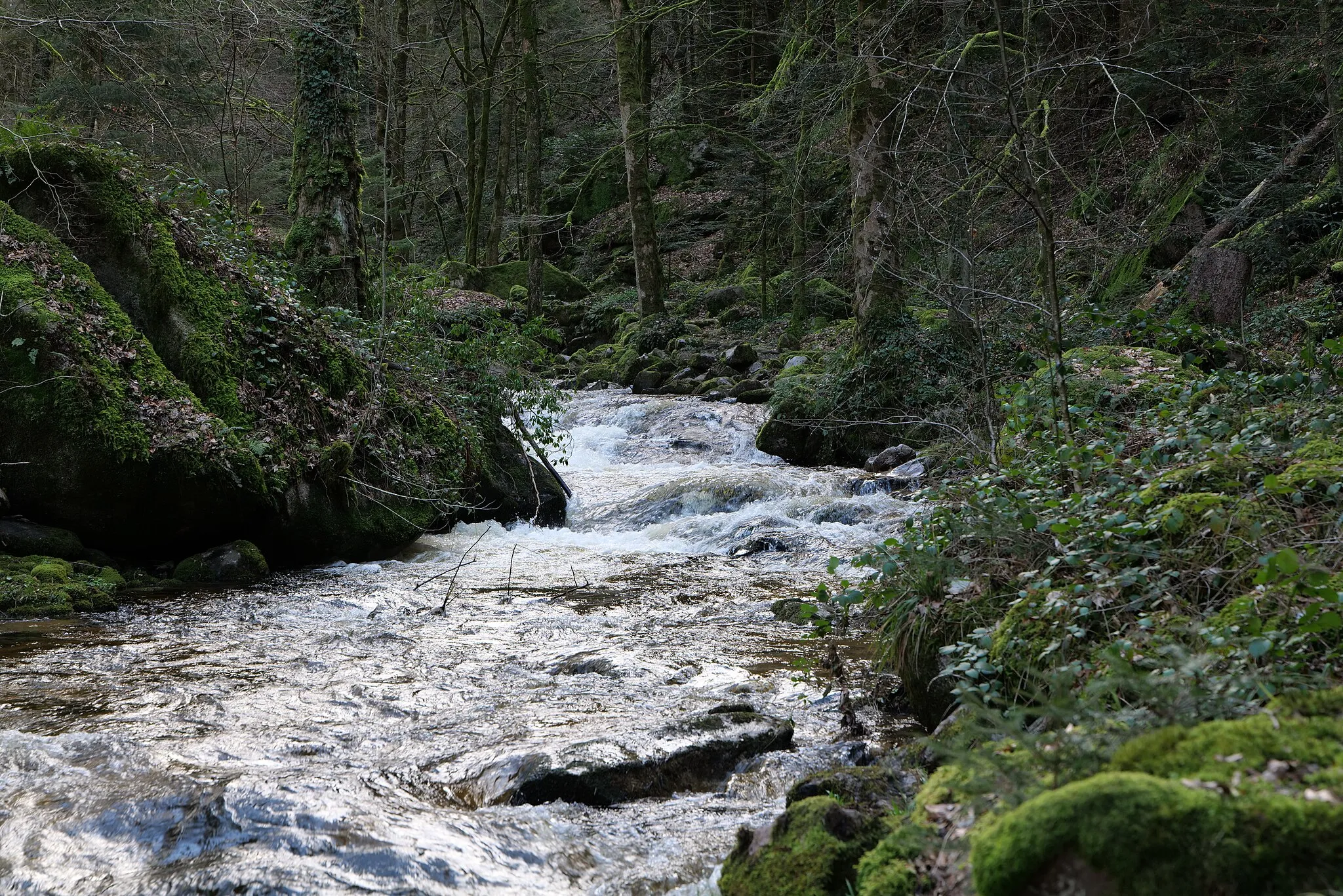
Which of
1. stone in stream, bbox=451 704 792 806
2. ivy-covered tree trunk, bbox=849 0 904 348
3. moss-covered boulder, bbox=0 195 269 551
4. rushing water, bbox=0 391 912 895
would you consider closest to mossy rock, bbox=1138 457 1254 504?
rushing water, bbox=0 391 912 895

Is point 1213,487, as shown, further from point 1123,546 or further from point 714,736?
point 714,736

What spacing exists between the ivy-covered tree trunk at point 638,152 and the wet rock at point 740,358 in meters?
2.70

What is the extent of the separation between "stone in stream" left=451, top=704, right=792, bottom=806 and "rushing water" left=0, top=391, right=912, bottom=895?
6 centimetres

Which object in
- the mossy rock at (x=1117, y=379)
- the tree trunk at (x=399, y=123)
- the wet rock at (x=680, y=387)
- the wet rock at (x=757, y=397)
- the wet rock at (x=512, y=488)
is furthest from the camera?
the wet rock at (x=680, y=387)

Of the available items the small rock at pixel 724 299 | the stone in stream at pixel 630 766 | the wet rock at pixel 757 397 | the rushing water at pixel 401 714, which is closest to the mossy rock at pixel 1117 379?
the rushing water at pixel 401 714

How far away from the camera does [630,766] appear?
13.0ft

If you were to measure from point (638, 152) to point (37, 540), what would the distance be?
1334 cm

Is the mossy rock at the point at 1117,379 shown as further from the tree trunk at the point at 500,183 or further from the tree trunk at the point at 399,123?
the tree trunk at the point at 500,183

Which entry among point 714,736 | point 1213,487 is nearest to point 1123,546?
point 1213,487

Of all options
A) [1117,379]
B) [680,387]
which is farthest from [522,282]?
[1117,379]

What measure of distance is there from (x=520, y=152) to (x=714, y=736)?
31274 mm

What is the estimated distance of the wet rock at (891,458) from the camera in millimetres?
11734

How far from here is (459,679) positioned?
5.52 meters

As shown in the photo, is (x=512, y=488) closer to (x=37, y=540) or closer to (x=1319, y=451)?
(x=37, y=540)
